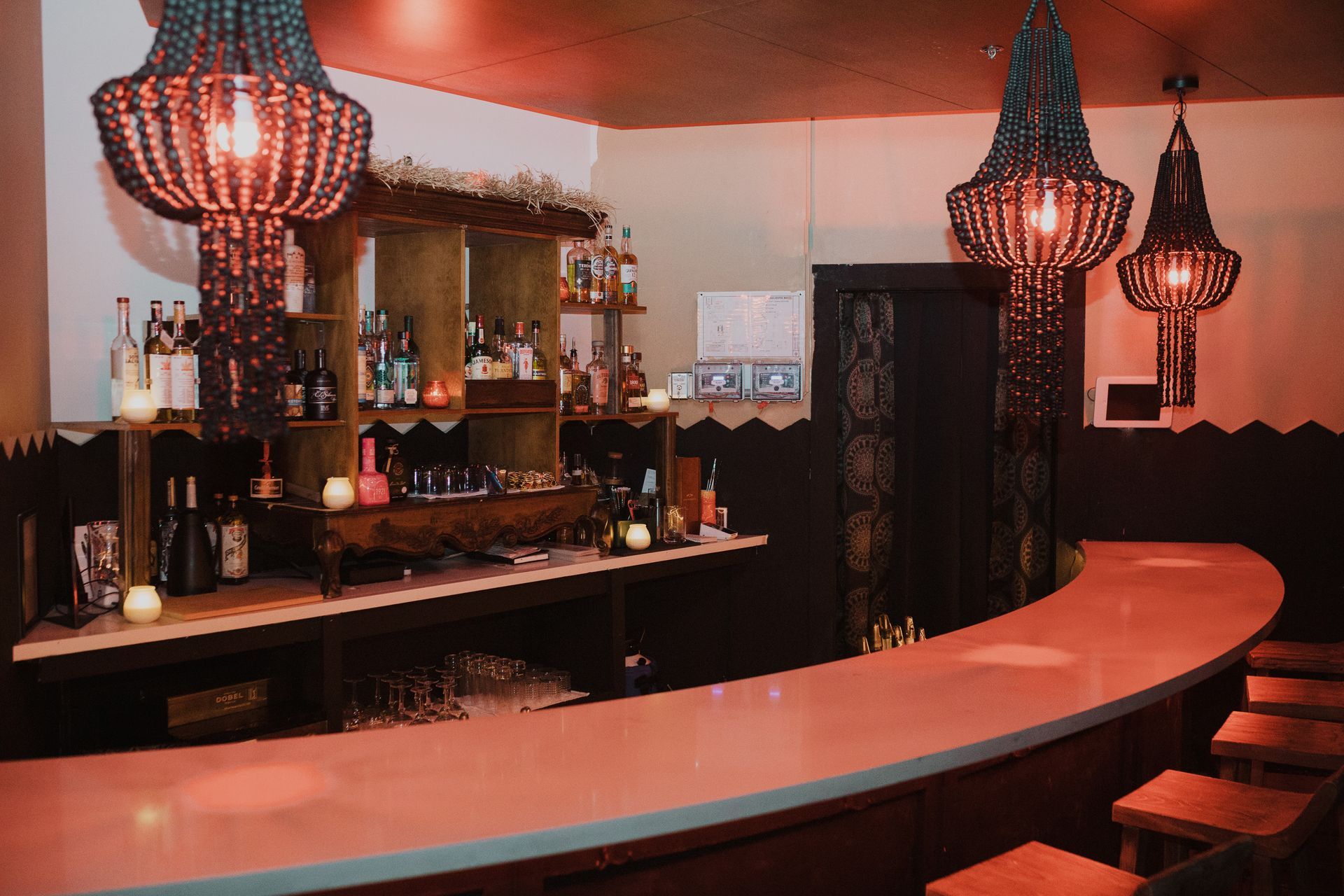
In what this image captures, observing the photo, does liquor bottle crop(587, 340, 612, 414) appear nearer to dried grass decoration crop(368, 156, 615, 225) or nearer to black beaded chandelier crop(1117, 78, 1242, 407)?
dried grass decoration crop(368, 156, 615, 225)

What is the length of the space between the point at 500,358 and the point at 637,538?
92cm

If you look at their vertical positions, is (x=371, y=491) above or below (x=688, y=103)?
below

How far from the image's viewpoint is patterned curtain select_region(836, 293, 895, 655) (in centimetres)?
524

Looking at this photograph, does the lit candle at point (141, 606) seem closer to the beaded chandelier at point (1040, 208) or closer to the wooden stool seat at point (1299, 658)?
the beaded chandelier at point (1040, 208)

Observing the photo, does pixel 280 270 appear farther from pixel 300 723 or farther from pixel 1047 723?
pixel 300 723

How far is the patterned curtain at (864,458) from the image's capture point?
524cm

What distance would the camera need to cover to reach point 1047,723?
2.16 m

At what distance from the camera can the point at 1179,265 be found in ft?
13.6

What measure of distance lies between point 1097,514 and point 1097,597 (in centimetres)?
153

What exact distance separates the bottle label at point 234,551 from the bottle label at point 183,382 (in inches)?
19.2

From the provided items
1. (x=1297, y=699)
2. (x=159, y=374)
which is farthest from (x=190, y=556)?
(x=1297, y=699)

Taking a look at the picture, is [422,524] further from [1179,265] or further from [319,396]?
[1179,265]

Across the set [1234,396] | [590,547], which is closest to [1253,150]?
[1234,396]

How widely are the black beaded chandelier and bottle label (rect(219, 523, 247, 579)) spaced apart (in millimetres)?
3414
